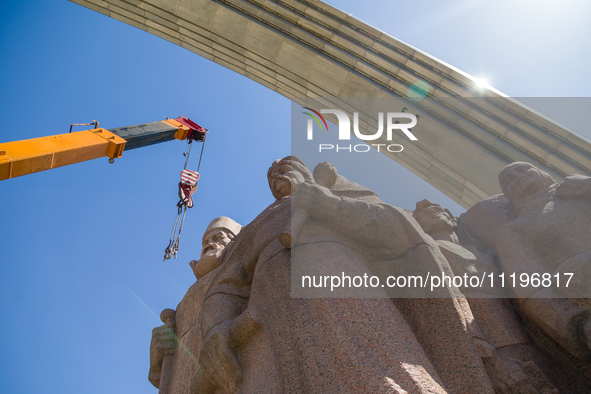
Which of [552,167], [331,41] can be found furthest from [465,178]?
[331,41]

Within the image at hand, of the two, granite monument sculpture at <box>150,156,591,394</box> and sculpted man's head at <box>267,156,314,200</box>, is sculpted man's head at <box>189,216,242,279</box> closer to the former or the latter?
granite monument sculpture at <box>150,156,591,394</box>

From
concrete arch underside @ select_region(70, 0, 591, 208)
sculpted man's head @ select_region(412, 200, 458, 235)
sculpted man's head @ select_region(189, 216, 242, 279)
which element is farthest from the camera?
concrete arch underside @ select_region(70, 0, 591, 208)

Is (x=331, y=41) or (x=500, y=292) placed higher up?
(x=331, y=41)

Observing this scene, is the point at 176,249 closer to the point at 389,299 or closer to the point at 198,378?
the point at 198,378

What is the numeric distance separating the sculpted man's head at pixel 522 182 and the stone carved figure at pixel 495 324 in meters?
0.66

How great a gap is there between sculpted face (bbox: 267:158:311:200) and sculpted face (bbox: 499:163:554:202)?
2.18 metres

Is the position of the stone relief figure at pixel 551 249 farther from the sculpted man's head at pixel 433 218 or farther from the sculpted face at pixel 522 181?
the sculpted man's head at pixel 433 218

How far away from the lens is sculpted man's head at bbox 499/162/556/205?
4.27 m

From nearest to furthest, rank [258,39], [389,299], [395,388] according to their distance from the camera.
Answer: [395,388] < [389,299] < [258,39]

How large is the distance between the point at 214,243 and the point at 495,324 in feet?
12.5

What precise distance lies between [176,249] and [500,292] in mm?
10231

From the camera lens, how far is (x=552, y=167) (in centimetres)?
1052

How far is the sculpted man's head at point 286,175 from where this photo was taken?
4793 millimetres

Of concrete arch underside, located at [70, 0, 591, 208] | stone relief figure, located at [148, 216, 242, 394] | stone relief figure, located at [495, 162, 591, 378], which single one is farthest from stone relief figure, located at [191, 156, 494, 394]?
concrete arch underside, located at [70, 0, 591, 208]
